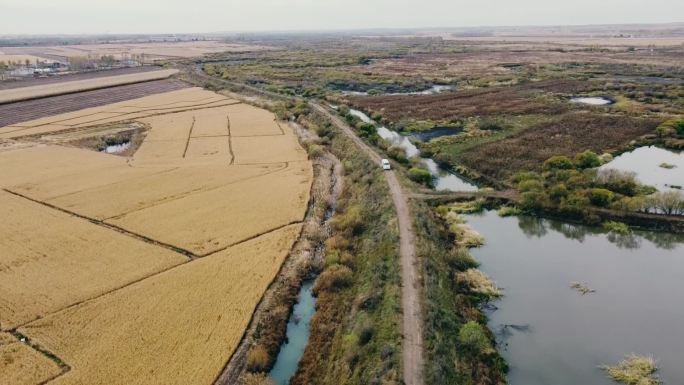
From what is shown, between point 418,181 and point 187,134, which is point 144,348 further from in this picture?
point 187,134

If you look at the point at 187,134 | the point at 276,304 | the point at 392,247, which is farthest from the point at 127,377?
the point at 187,134

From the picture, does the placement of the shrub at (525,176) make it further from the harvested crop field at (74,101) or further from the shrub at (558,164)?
the harvested crop field at (74,101)

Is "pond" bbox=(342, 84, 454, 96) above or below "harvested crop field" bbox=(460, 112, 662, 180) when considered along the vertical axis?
above

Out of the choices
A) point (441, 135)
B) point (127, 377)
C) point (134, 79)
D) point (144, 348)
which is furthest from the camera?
point (134, 79)

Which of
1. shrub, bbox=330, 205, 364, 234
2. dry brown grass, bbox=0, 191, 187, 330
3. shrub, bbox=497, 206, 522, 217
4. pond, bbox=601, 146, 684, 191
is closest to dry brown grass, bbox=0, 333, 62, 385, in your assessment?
dry brown grass, bbox=0, 191, 187, 330

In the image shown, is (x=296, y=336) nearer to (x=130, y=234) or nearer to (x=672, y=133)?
(x=130, y=234)

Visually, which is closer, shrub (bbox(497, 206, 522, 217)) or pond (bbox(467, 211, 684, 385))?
pond (bbox(467, 211, 684, 385))

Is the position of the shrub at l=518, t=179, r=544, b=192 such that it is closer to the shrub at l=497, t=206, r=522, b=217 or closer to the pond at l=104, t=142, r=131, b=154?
the shrub at l=497, t=206, r=522, b=217

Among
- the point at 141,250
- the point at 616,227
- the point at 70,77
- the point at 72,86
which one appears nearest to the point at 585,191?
the point at 616,227
